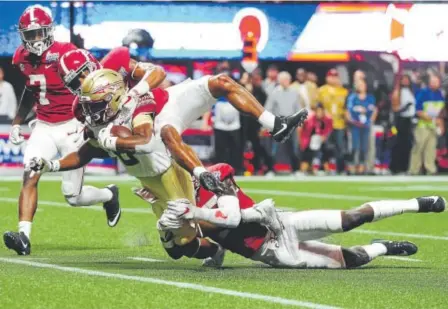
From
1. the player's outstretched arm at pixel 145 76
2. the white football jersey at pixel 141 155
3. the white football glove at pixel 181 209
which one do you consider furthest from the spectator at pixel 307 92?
the white football glove at pixel 181 209

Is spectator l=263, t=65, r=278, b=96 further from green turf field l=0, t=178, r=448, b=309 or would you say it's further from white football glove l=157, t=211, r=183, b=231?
white football glove l=157, t=211, r=183, b=231

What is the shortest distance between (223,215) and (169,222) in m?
0.33

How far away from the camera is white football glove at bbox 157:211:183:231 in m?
8.26

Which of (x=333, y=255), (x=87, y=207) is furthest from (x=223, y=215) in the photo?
(x=87, y=207)

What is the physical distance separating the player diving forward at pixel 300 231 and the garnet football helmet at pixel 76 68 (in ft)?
4.11

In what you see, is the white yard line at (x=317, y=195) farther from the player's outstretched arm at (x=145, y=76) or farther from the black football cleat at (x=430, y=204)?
the black football cleat at (x=430, y=204)

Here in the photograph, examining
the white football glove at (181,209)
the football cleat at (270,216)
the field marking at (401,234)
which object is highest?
the white football glove at (181,209)

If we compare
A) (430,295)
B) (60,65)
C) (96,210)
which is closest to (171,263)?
(60,65)

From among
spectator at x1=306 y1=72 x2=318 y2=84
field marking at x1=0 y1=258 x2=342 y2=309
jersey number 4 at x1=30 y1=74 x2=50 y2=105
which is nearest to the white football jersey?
field marking at x1=0 y1=258 x2=342 y2=309

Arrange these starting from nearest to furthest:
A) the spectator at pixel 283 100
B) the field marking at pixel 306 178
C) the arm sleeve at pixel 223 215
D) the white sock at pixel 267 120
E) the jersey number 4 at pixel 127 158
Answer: the arm sleeve at pixel 223 215 → the jersey number 4 at pixel 127 158 → the white sock at pixel 267 120 → the field marking at pixel 306 178 → the spectator at pixel 283 100

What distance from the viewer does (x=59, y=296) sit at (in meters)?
7.36

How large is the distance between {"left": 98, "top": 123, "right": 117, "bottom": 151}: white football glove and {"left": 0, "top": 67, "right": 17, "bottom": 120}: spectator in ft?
38.6

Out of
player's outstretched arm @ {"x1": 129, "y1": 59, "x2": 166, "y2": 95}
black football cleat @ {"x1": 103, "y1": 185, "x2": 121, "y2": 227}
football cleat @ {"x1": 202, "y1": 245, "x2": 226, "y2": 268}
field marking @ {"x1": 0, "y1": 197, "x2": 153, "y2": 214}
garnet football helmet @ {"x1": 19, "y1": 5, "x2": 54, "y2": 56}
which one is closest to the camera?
football cleat @ {"x1": 202, "y1": 245, "x2": 226, "y2": 268}

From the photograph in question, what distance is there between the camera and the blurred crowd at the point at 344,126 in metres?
20.6
